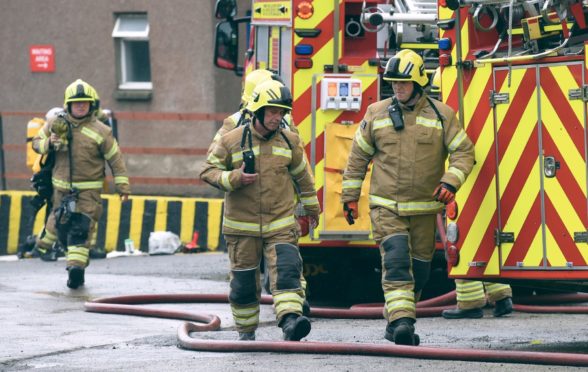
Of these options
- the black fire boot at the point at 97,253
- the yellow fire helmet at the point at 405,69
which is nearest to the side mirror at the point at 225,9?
the yellow fire helmet at the point at 405,69

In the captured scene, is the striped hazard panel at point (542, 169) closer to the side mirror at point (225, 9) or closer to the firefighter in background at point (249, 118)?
the firefighter in background at point (249, 118)

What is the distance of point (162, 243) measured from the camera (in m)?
17.7

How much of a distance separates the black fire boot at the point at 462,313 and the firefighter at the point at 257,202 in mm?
1816

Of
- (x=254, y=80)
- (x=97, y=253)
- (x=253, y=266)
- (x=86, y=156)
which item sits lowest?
(x=97, y=253)

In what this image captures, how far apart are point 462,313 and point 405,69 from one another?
7.28ft

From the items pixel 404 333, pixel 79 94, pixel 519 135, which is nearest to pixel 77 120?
pixel 79 94

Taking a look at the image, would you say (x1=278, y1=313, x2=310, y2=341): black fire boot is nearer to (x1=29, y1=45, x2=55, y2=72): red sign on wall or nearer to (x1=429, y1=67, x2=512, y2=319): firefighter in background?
(x1=429, y1=67, x2=512, y2=319): firefighter in background

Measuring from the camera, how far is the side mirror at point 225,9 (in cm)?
1312

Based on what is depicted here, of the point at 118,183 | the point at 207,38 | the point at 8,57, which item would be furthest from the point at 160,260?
the point at 8,57

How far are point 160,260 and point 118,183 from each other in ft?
10.7

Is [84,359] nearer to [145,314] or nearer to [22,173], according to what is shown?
[145,314]

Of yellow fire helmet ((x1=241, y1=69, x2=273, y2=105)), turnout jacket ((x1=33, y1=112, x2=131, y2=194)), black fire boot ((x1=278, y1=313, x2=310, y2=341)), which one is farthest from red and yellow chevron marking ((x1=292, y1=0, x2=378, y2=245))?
black fire boot ((x1=278, y1=313, x2=310, y2=341))

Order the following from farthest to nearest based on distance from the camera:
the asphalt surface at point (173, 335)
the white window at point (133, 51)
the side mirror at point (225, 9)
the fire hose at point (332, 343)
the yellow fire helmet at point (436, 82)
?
1. the white window at point (133, 51)
2. the side mirror at point (225, 9)
3. the yellow fire helmet at point (436, 82)
4. the asphalt surface at point (173, 335)
5. the fire hose at point (332, 343)

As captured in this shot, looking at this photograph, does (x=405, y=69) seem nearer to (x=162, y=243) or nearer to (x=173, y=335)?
(x=173, y=335)
